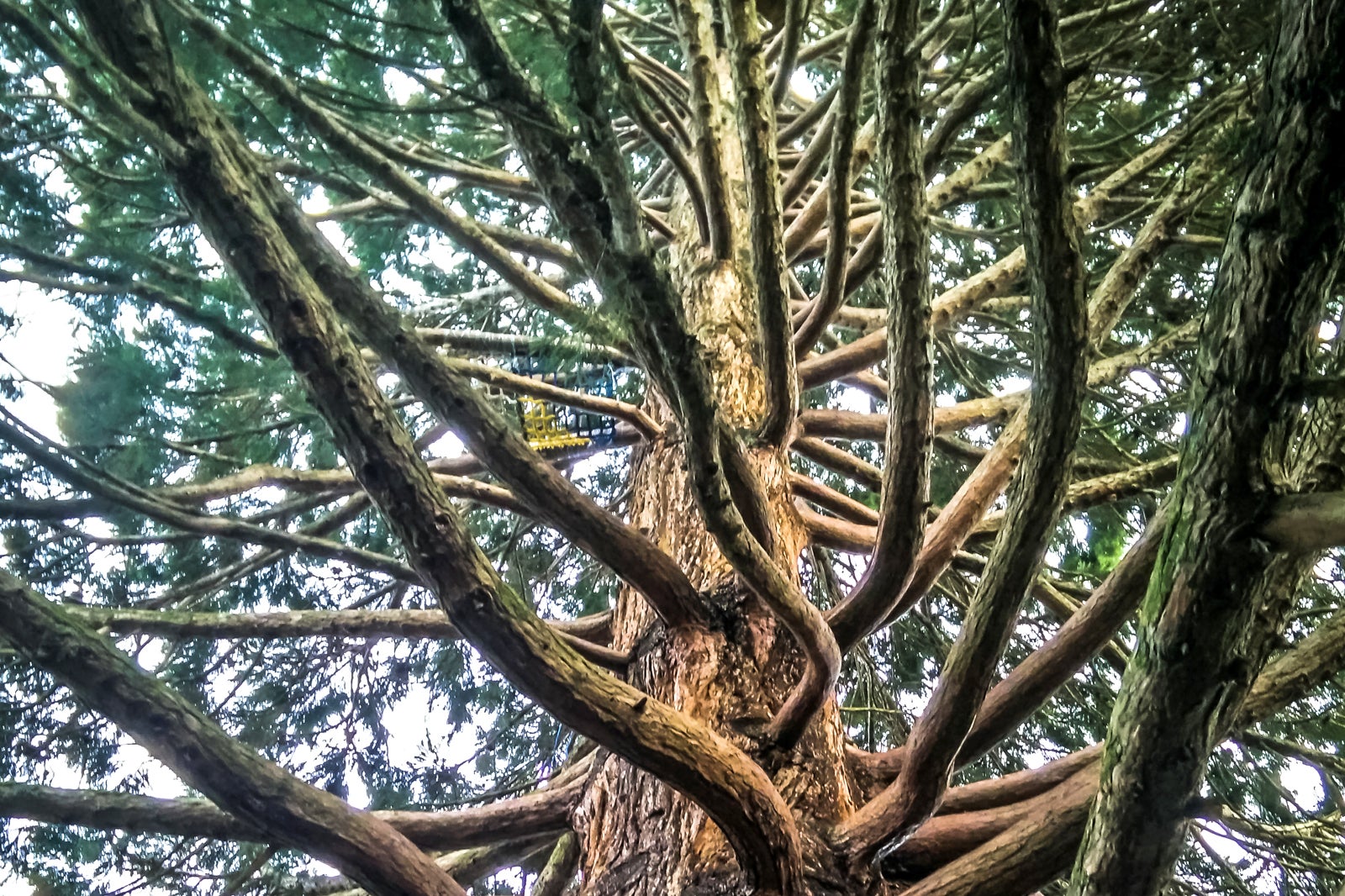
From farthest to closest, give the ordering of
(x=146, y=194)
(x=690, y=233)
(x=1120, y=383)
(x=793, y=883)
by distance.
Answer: (x=690, y=233) < (x=1120, y=383) < (x=146, y=194) < (x=793, y=883)

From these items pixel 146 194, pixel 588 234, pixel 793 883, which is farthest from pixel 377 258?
pixel 793 883

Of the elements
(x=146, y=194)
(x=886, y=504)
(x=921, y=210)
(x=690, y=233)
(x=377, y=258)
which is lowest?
(x=886, y=504)

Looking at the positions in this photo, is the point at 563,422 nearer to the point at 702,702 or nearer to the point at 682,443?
the point at 682,443

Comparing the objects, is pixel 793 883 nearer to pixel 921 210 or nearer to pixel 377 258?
pixel 921 210

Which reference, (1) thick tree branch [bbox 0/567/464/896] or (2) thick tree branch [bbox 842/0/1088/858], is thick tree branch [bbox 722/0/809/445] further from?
(1) thick tree branch [bbox 0/567/464/896]

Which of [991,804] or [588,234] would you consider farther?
[991,804]

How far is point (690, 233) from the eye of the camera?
4.10m

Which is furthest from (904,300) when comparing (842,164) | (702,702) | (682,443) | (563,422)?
(563,422)

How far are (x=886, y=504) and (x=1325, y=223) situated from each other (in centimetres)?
97

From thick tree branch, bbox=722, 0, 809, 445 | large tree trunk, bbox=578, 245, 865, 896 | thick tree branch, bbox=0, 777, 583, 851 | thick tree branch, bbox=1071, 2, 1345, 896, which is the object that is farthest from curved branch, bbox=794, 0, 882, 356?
thick tree branch, bbox=0, 777, 583, 851

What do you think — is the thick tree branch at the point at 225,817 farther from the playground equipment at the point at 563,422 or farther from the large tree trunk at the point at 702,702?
the playground equipment at the point at 563,422

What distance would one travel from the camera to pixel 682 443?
2.59 metres

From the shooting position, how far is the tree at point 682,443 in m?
1.34

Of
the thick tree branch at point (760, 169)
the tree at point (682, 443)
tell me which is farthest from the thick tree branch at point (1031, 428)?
the thick tree branch at point (760, 169)
